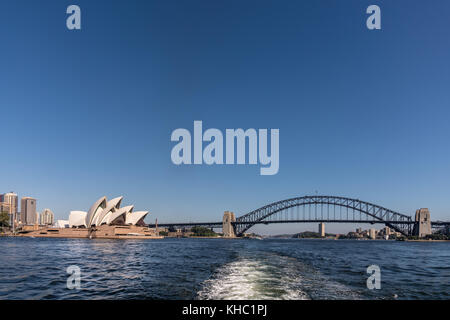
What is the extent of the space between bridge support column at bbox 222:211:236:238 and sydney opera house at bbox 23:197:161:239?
6712cm

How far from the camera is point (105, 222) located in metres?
111

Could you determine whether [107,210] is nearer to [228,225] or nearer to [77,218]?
[77,218]

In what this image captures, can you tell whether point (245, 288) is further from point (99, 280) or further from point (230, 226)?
point (230, 226)

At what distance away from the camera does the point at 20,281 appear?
54.7 ft

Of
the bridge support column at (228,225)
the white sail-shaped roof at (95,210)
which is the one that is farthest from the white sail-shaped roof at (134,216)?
the bridge support column at (228,225)

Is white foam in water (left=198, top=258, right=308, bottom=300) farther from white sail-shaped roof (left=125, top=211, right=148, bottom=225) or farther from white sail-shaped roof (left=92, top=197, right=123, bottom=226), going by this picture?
white sail-shaped roof (left=125, top=211, right=148, bottom=225)

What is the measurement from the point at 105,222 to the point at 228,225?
85.3 meters

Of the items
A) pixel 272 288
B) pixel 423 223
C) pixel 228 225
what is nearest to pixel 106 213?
pixel 228 225

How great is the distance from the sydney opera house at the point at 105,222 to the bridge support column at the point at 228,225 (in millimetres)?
67123

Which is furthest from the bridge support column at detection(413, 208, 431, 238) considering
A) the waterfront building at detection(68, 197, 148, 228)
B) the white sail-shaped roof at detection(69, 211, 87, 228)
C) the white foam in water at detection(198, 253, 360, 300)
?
the white sail-shaped roof at detection(69, 211, 87, 228)
